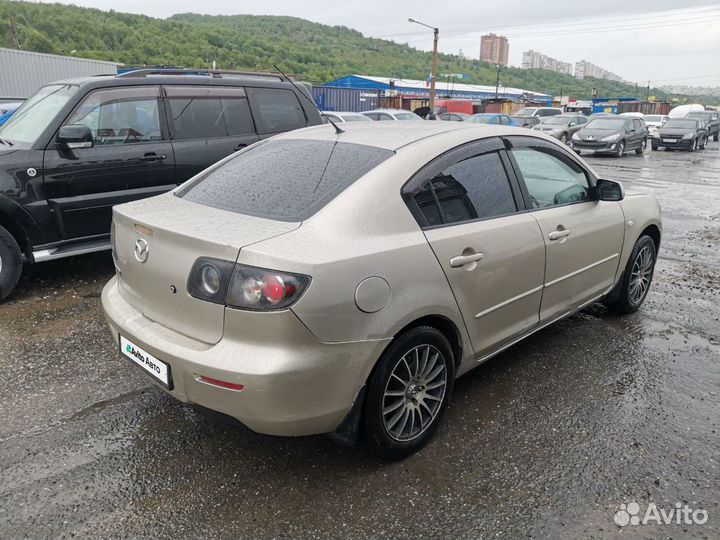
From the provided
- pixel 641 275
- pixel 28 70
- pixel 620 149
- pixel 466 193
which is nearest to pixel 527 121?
pixel 620 149

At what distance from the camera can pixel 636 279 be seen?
473cm

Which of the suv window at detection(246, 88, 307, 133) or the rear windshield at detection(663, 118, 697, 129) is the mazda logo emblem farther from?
the rear windshield at detection(663, 118, 697, 129)

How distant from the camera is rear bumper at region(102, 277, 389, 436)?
2250mm

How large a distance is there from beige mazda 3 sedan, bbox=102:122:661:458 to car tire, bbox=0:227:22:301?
2232 millimetres

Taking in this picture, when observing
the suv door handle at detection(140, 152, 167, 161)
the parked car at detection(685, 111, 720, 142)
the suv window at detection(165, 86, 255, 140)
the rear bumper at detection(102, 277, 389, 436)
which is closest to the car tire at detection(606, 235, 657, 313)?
the rear bumper at detection(102, 277, 389, 436)

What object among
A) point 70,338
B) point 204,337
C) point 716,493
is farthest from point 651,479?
point 70,338

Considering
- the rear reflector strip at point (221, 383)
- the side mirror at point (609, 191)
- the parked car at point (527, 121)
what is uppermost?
the parked car at point (527, 121)

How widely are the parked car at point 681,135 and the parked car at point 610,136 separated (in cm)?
303

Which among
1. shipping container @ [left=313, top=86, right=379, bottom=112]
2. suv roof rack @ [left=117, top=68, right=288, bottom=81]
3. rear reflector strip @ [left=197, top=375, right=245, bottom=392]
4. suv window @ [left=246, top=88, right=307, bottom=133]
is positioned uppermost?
shipping container @ [left=313, top=86, right=379, bottom=112]

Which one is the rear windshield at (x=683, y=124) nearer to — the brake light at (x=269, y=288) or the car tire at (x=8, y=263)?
the car tire at (x=8, y=263)

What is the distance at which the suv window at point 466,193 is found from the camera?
286 cm

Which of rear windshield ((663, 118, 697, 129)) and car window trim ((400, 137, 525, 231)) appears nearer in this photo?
car window trim ((400, 137, 525, 231))

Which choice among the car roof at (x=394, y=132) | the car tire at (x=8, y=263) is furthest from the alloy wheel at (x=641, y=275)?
the car tire at (x=8, y=263)

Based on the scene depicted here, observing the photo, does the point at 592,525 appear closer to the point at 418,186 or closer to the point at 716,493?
the point at 716,493
